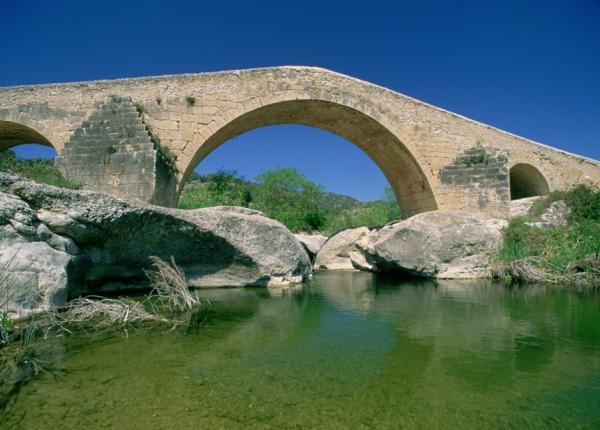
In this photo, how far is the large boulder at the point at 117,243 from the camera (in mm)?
3281

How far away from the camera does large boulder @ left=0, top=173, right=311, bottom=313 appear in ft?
10.8

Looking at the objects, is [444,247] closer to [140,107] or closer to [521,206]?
[521,206]

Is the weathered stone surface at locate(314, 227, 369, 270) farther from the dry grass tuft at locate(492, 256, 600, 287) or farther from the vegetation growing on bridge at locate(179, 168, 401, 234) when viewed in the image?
the vegetation growing on bridge at locate(179, 168, 401, 234)

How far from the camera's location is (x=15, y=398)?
6.13 ft

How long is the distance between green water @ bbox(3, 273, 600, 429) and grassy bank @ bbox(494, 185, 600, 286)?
9.15 ft

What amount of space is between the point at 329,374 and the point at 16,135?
38.4 feet

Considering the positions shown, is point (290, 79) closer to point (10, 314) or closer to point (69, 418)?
point (10, 314)

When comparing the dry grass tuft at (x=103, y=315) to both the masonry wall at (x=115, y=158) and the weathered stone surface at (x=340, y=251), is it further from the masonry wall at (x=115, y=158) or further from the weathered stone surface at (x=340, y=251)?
the weathered stone surface at (x=340, y=251)

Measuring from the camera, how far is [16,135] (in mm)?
9930

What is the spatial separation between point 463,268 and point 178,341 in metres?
6.16

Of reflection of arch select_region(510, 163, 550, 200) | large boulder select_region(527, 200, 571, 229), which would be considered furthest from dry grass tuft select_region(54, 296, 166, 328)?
reflection of arch select_region(510, 163, 550, 200)

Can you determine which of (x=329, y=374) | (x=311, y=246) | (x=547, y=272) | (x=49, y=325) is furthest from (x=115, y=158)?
(x=547, y=272)

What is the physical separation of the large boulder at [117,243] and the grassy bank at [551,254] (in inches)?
163

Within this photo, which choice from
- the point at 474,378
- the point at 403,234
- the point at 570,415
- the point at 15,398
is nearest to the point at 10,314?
the point at 15,398
